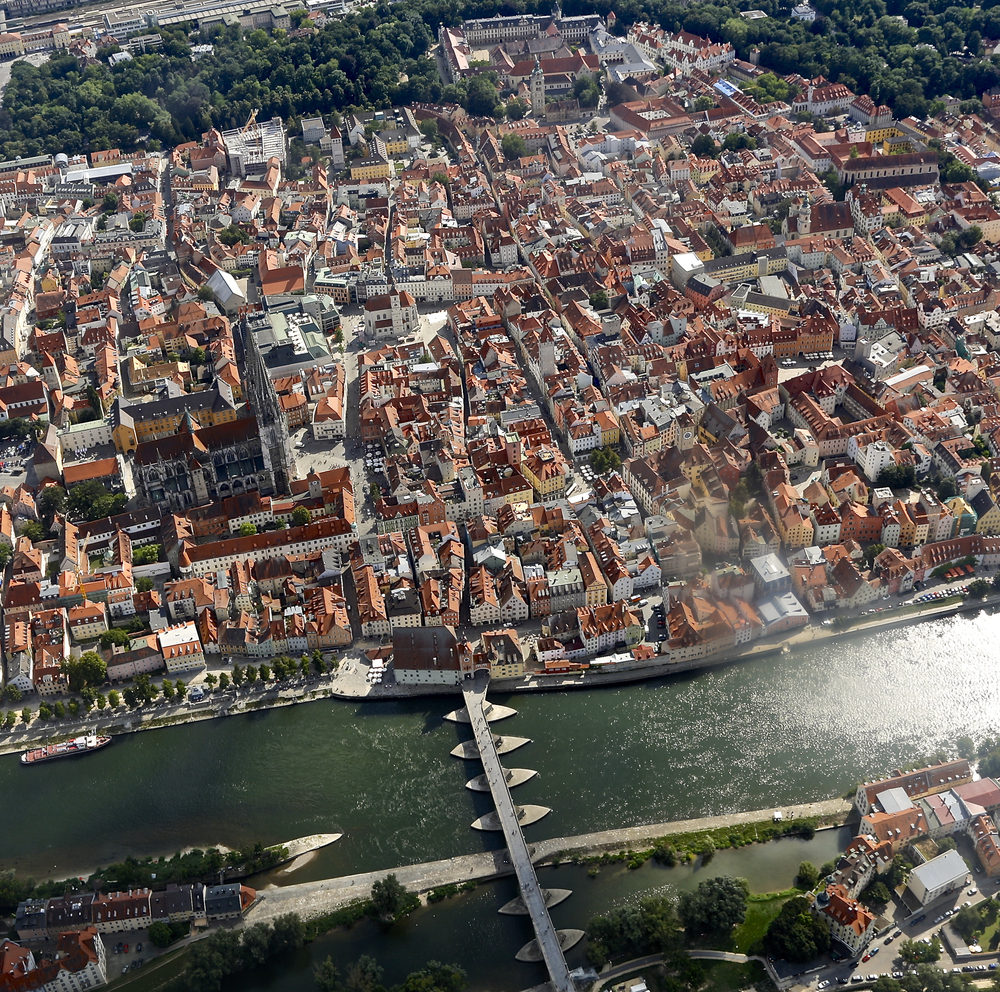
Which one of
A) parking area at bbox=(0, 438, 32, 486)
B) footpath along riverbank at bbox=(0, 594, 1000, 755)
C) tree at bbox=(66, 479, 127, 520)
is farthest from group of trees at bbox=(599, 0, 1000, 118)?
parking area at bbox=(0, 438, 32, 486)

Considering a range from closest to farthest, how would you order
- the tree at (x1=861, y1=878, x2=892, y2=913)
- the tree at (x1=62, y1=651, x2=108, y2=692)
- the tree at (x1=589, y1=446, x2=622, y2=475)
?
1. the tree at (x1=861, y1=878, x2=892, y2=913)
2. the tree at (x1=62, y1=651, x2=108, y2=692)
3. the tree at (x1=589, y1=446, x2=622, y2=475)

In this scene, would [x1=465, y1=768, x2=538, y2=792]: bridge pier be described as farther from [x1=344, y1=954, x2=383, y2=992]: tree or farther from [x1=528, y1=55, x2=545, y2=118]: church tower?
[x1=528, y1=55, x2=545, y2=118]: church tower

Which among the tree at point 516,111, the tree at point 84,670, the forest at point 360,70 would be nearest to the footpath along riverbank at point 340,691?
the tree at point 84,670

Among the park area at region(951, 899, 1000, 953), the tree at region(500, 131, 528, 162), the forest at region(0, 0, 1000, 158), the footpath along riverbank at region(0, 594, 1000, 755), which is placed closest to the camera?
the park area at region(951, 899, 1000, 953)

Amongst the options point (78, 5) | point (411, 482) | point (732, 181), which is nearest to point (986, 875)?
point (411, 482)

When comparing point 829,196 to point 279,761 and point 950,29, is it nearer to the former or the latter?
point 950,29

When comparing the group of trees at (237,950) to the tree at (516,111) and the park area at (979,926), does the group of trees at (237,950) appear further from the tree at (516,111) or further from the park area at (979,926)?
the tree at (516,111)
